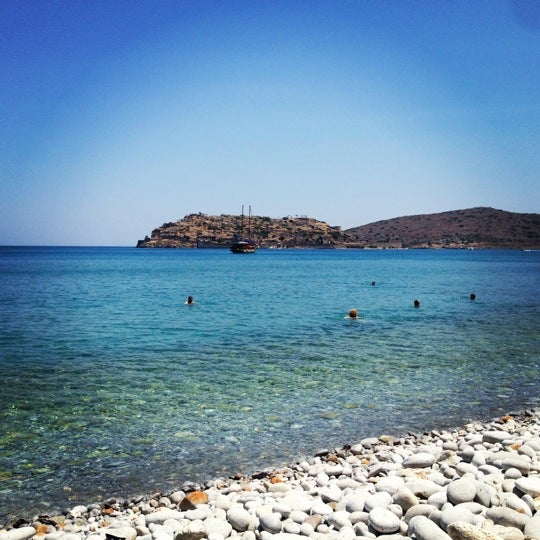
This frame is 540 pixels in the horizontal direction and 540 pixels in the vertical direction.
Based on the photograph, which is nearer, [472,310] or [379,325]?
[379,325]

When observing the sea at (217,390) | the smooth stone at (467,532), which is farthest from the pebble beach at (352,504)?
the sea at (217,390)

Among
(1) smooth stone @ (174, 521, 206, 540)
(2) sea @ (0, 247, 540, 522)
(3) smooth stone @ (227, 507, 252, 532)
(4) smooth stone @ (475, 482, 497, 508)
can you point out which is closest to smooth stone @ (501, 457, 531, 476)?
(4) smooth stone @ (475, 482, 497, 508)

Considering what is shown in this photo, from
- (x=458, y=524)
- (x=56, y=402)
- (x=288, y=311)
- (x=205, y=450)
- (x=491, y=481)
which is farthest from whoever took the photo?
(x=288, y=311)

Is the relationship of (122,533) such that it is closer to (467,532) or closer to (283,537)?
(283,537)

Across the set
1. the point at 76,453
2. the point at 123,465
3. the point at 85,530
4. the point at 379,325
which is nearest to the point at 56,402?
the point at 76,453

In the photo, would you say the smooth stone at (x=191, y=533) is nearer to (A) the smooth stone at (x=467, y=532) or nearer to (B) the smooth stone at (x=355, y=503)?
(B) the smooth stone at (x=355, y=503)

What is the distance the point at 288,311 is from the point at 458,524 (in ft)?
89.8

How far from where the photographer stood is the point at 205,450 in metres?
9.77

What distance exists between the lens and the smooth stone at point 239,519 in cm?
614

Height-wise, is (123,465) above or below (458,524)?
below

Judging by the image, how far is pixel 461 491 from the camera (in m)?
5.94

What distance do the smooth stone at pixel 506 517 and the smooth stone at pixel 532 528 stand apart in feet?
0.23

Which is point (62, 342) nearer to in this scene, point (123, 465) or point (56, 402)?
point (56, 402)

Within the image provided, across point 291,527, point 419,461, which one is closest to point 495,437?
point 419,461
